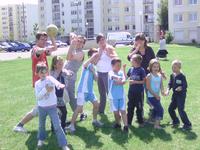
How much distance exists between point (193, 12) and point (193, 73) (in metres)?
58.2

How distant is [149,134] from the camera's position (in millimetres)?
8367

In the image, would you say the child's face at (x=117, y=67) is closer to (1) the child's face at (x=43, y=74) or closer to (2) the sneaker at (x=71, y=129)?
(2) the sneaker at (x=71, y=129)

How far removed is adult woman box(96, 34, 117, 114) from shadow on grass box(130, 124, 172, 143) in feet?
4.90

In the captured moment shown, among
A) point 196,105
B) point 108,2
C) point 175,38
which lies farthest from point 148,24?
point 196,105

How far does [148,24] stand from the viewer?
116m

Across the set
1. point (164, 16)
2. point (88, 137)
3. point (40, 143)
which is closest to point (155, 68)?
point (88, 137)

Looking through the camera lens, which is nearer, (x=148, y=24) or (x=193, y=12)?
(x=193, y=12)

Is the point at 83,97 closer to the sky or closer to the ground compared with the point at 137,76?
closer to the ground

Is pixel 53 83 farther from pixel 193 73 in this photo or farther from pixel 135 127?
pixel 193 73

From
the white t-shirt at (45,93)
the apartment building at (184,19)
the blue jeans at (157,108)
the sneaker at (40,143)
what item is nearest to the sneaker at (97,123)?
the blue jeans at (157,108)

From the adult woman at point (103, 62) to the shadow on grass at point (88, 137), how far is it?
1.32 meters

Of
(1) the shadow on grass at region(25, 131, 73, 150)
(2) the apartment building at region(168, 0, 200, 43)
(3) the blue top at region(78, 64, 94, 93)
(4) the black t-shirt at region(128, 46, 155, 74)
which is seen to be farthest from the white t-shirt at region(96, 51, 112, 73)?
(2) the apartment building at region(168, 0, 200, 43)

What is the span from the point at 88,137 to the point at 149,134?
1157mm

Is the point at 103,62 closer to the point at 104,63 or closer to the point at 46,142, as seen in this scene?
the point at 104,63
